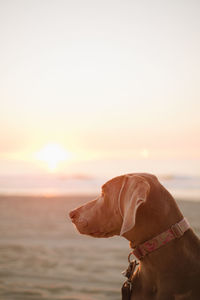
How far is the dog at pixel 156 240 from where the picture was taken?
3100 mm

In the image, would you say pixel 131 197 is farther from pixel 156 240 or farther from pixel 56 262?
pixel 56 262

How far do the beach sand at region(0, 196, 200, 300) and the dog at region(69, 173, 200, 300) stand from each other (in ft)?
8.01

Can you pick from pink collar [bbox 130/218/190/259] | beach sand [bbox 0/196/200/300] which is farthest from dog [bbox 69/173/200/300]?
beach sand [bbox 0/196/200/300]

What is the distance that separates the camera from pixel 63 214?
14.5 metres

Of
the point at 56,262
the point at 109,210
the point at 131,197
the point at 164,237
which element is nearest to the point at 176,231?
the point at 164,237

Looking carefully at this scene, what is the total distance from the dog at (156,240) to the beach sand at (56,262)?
2.44m

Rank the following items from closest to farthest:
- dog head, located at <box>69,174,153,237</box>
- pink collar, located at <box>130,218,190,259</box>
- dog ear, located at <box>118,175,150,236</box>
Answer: dog ear, located at <box>118,175,150,236</box>, pink collar, located at <box>130,218,190,259</box>, dog head, located at <box>69,174,153,237</box>

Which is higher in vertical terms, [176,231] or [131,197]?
[131,197]

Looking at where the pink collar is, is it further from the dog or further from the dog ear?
the dog ear

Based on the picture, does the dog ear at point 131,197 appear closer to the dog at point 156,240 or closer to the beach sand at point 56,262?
the dog at point 156,240

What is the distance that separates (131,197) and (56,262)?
4.84 metres

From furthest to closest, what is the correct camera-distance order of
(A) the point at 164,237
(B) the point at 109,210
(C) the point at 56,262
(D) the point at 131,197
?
1. (C) the point at 56,262
2. (B) the point at 109,210
3. (A) the point at 164,237
4. (D) the point at 131,197

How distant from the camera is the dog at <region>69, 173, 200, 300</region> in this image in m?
3.10

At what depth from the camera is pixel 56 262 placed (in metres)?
7.51
